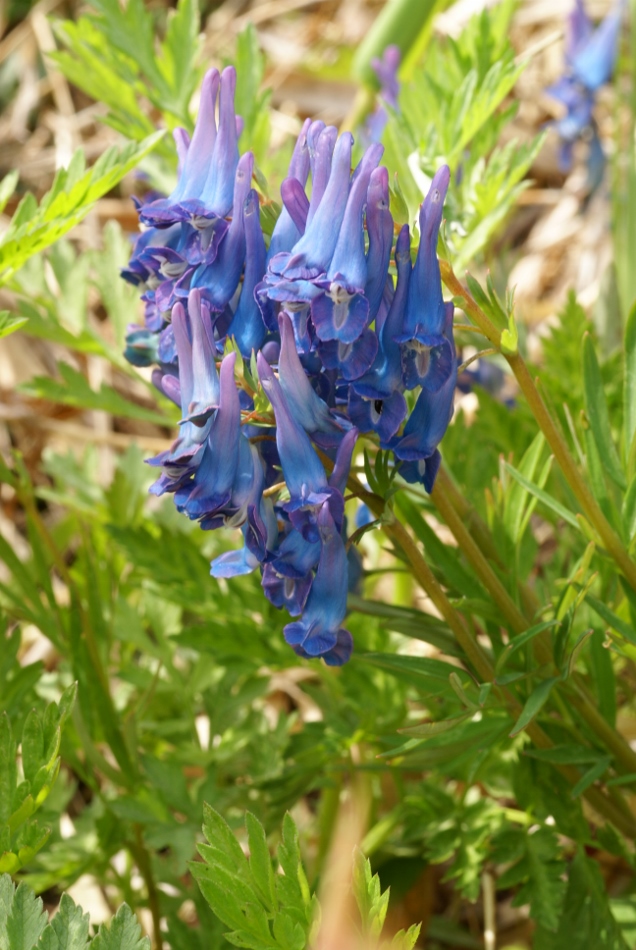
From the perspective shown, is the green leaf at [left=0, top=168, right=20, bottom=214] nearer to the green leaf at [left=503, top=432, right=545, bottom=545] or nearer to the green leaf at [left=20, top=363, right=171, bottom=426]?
the green leaf at [left=20, top=363, right=171, bottom=426]

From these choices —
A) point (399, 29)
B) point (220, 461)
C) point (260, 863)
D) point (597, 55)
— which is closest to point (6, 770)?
point (260, 863)

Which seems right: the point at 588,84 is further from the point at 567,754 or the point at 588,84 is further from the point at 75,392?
the point at 567,754

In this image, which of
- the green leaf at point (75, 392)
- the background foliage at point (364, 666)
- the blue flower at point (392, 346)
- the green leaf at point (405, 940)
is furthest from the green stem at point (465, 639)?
the green leaf at point (75, 392)

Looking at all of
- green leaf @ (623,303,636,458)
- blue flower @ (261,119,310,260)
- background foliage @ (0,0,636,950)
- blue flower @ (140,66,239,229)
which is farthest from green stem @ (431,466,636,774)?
blue flower @ (140,66,239,229)

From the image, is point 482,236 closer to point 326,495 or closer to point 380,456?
point 380,456

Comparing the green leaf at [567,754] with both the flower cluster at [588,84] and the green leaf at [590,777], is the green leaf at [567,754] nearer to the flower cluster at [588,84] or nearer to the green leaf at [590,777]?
the green leaf at [590,777]
